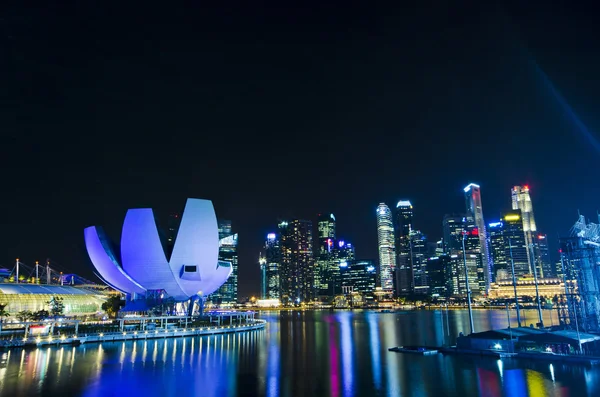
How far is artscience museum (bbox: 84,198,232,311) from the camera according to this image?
44125 millimetres

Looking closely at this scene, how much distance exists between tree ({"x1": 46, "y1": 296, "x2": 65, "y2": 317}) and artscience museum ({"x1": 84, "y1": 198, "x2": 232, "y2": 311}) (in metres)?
12.4

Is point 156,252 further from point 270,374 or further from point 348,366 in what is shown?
point 348,366

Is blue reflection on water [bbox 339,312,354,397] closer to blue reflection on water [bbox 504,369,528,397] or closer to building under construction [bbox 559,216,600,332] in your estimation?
blue reflection on water [bbox 504,369,528,397]

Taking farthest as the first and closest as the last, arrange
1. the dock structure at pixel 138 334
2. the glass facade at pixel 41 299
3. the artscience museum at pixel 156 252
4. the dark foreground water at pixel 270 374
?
1. the glass facade at pixel 41 299
2. the artscience museum at pixel 156 252
3. the dock structure at pixel 138 334
4. the dark foreground water at pixel 270 374

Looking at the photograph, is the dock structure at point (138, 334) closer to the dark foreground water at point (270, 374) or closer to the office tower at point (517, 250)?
the dark foreground water at point (270, 374)

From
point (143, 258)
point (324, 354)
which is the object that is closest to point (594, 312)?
point (324, 354)

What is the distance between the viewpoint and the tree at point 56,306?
53.8 metres

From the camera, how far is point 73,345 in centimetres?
3606

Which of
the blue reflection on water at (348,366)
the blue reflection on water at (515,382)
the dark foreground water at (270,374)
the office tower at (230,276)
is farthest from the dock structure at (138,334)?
the office tower at (230,276)

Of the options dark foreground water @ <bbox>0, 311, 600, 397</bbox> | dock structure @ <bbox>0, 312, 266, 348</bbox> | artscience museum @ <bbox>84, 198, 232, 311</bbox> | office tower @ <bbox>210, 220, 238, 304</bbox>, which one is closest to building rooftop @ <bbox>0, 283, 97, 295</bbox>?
artscience museum @ <bbox>84, 198, 232, 311</bbox>

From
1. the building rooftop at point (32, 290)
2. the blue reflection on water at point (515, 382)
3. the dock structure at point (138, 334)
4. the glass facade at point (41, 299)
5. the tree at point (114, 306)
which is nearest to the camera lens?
the blue reflection on water at point (515, 382)

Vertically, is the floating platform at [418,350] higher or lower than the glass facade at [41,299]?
lower

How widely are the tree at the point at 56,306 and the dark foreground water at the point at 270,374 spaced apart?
23139mm

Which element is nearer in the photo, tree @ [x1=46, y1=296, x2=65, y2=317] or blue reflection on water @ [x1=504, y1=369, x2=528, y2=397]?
blue reflection on water @ [x1=504, y1=369, x2=528, y2=397]
